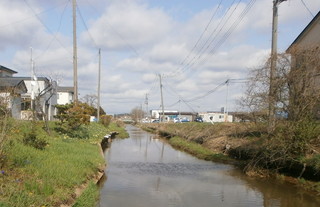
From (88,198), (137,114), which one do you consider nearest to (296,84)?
(88,198)

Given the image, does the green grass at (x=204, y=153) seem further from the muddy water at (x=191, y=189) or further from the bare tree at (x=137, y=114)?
the bare tree at (x=137, y=114)

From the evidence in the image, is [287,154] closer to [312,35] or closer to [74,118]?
[312,35]

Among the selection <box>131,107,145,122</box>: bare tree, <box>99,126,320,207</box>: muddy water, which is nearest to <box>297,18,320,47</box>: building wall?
<box>99,126,320,207</box>: muddy water

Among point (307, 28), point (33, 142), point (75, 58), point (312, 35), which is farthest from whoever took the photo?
point (75, 58)

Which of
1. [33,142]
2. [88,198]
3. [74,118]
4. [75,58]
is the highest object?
[75,58]

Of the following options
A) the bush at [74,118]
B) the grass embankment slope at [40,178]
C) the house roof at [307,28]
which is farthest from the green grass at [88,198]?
the house roof at [307,28]

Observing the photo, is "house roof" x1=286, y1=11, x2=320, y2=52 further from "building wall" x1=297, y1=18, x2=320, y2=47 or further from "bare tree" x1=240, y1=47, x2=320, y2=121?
"bare tree" x1=240, y1=47, x2=320, y2=121

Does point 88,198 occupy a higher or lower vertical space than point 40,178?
lower

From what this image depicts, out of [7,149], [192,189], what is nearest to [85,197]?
[7,149]

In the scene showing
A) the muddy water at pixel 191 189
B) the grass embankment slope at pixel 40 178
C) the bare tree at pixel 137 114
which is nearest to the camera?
the grass embankment slope at pixel 40 178

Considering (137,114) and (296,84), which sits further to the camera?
(137,114)

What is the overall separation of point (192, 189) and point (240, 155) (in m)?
8.53

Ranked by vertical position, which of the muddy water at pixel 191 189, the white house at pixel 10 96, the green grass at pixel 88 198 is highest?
the white house at pixel 10 96

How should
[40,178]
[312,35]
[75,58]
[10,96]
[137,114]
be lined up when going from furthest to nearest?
[137,114] → [75,58] → [312,35] → [10,96] → [40,178]
